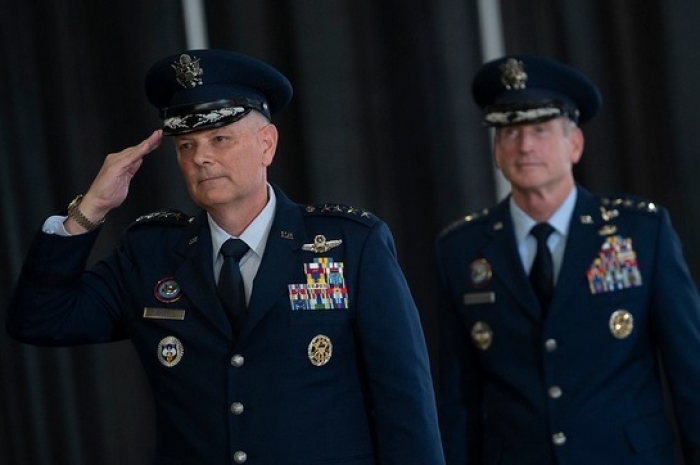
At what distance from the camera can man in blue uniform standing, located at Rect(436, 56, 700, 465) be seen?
3.28 meters

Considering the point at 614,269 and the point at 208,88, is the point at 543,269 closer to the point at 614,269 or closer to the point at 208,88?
the point at 614,269

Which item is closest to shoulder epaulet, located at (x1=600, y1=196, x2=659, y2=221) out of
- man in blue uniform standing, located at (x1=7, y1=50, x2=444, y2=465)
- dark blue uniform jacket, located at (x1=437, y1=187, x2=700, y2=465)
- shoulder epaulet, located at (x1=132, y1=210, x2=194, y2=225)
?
dark blue uniform jacket, located at (x1=437, y1=187, x2=700, y2=465)

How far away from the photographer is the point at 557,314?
335 cm

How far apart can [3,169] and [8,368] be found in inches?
23.7

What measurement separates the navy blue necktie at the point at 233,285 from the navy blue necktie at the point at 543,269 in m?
0.94

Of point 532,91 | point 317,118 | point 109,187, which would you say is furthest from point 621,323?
point 317,118

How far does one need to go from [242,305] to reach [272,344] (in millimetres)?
94

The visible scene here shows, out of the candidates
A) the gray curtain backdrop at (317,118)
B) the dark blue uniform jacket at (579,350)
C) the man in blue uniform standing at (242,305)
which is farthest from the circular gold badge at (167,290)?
the gray curtain backdrop at (317,118)

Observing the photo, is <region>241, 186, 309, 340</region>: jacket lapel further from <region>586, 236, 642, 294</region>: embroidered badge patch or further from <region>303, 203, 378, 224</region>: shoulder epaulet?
<region>586, 236, 642, 294</region>: embroidered badge patch

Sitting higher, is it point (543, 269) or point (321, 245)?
point (321, 245)

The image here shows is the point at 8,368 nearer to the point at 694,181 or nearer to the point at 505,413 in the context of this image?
the point at 505,413

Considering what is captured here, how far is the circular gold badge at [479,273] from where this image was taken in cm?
351

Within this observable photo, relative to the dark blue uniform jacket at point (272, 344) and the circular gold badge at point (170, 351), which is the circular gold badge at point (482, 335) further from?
the circular gold badge at point (170, 351)

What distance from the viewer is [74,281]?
276cm
